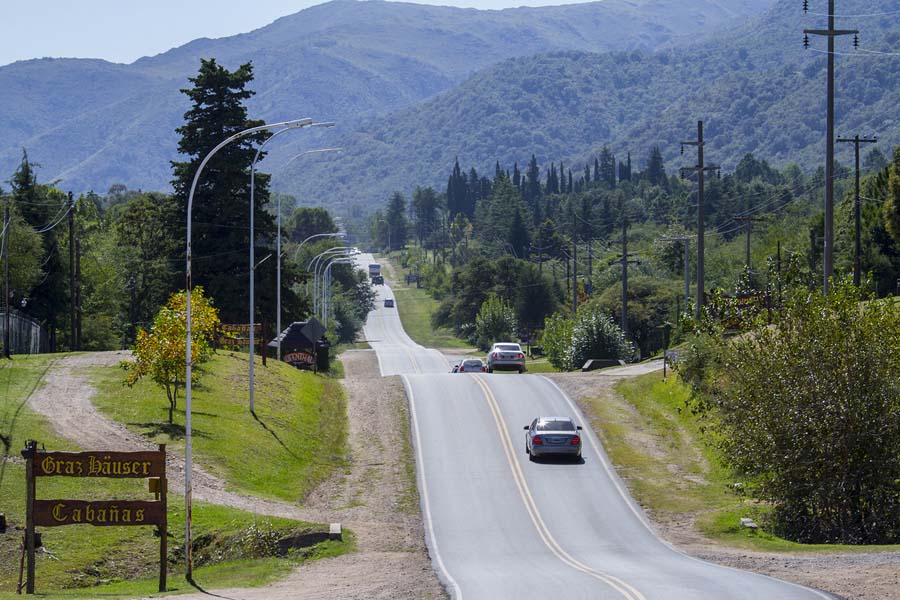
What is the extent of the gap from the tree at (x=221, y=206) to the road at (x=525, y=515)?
16383 millimetres

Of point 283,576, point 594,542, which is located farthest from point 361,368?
point 283,576

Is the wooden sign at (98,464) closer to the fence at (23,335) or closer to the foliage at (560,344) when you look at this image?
the fence at (23,335)

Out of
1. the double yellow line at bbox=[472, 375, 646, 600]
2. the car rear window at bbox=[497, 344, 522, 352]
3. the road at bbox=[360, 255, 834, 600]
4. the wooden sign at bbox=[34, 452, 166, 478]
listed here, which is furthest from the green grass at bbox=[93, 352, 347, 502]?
the car rear window at bbox=[497, 344, 522, 352]

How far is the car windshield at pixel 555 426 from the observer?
48062 millimetres

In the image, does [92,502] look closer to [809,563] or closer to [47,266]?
[809,563]

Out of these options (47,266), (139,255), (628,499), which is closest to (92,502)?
(628,499)

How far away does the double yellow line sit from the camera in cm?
2548

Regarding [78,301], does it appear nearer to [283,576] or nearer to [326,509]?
[326,509]

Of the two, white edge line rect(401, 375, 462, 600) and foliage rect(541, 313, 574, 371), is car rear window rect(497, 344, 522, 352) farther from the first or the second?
white edge line rect(401, 375, 462, 600)

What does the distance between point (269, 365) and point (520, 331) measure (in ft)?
281

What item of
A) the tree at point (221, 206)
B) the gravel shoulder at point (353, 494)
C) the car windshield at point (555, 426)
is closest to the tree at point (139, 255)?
the tree at point (221, 206)

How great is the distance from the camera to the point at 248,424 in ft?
159

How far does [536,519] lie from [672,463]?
34.9ft

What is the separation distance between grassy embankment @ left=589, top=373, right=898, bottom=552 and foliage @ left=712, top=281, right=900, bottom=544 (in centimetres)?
187
